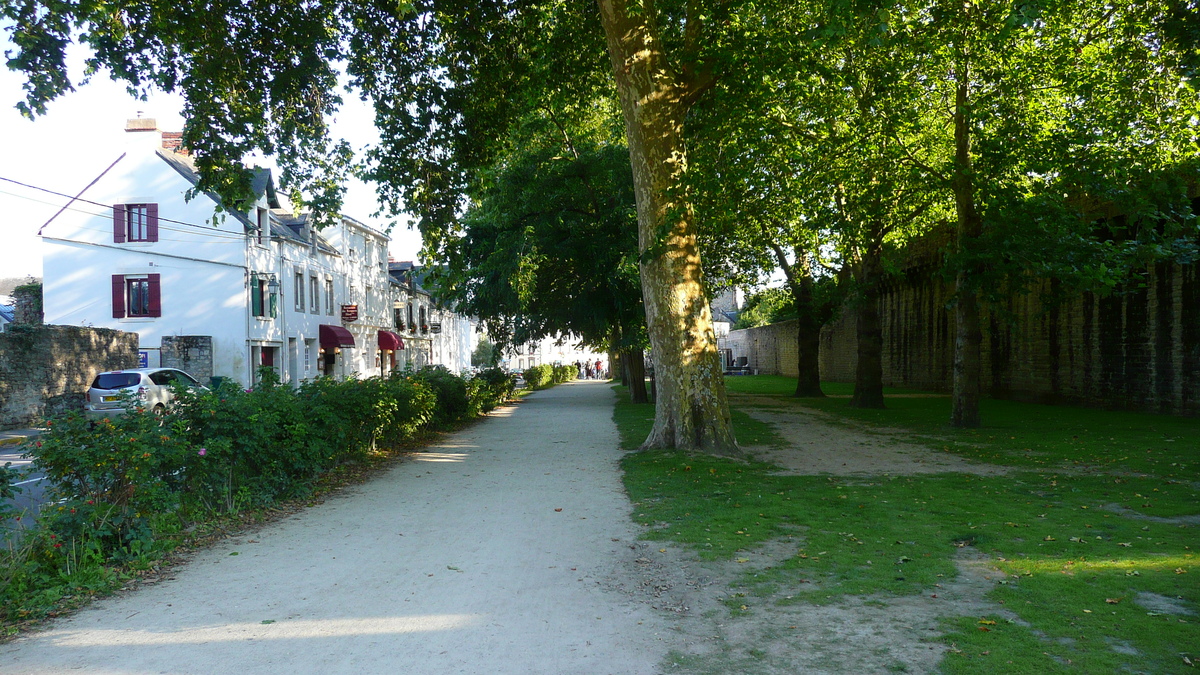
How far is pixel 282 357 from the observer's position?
36219 millimetres

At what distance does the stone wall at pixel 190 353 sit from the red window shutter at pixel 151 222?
4.67 meters

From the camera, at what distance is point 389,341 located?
163ft

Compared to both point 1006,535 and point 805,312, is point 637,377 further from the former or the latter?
point 1006,535

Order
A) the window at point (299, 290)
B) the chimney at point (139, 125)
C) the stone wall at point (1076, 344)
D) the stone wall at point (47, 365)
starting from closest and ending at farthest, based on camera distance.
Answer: the stone wall at point (1076, 344)
the stone wall at point (47, 365)
the chimney at point (139, 125)
the window at point (299, 290)

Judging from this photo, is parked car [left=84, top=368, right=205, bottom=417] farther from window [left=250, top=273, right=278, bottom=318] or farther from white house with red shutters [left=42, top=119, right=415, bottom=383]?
window [left=250, top=273, right=278, bottom=318]

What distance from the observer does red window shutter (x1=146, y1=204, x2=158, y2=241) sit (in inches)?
1273

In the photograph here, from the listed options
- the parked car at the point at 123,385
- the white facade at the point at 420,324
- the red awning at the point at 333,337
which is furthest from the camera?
the white facade at the point at 420,324

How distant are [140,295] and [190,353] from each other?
4.55 meters

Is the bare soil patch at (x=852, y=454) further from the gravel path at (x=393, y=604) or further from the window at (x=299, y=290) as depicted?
the window at (x=299, y=290)

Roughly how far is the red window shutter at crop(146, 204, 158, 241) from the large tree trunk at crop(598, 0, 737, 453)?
26.1 m

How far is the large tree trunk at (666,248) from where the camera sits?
1245cm

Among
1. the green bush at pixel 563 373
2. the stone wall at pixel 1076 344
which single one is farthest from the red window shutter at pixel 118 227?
the green bush at pixel 563 373

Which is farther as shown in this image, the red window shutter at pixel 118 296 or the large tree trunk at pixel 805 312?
the red window shutter at pixel 118 296

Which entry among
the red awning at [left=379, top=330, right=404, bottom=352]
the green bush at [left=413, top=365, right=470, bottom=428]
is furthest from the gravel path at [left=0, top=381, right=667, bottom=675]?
the red awning at [left=379, top=330, right=404, bottom=352]
